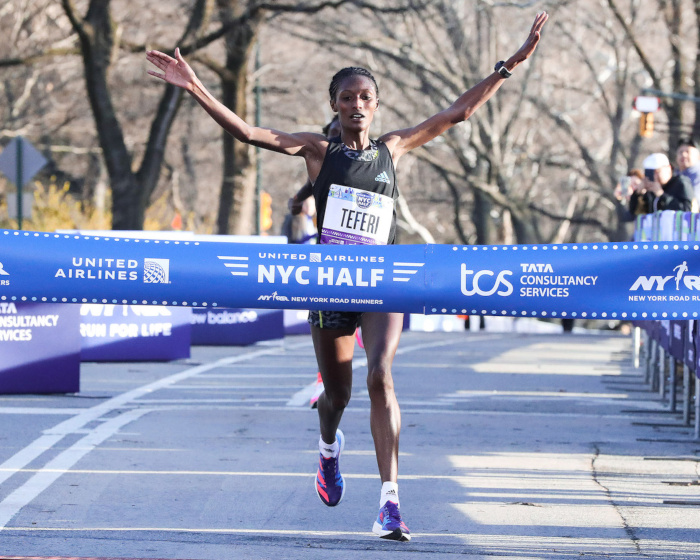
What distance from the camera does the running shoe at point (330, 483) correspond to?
6.60 meters

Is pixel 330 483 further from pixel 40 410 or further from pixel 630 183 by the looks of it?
pixel 630 183

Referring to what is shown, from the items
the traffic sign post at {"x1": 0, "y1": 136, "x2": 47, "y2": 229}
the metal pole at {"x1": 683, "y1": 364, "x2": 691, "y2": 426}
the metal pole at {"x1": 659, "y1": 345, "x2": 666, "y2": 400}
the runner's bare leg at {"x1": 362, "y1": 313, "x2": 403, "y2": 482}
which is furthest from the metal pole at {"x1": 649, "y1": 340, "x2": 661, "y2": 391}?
the traffic sign post at {"x1": 0, "y1": 136, "x2": 47, "y2": 229}

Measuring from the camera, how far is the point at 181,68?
6281 millimetres

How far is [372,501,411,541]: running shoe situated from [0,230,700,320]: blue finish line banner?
90cm

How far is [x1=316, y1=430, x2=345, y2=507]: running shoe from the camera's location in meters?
6.60

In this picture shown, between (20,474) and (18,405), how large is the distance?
3.04 m

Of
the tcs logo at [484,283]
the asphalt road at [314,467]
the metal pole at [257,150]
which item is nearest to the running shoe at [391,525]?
the asphalt road at [314,467]

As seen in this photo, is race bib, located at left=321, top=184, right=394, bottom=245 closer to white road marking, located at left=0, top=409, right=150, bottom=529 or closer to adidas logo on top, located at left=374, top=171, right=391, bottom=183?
adidas logo on top, located at left=374, top=171, right=391, bottom=183

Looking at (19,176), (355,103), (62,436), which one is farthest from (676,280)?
(19,176)

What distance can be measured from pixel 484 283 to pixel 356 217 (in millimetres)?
665

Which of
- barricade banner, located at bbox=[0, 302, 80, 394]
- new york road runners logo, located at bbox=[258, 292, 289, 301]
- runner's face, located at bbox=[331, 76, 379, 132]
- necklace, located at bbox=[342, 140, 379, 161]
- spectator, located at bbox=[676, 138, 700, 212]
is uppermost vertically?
spectator, located at bbox=[676, 138, 700, 212]

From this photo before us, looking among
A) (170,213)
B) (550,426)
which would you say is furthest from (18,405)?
(170,213)

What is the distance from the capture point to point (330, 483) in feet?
21.8

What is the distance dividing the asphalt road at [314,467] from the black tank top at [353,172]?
1515 millimetres
